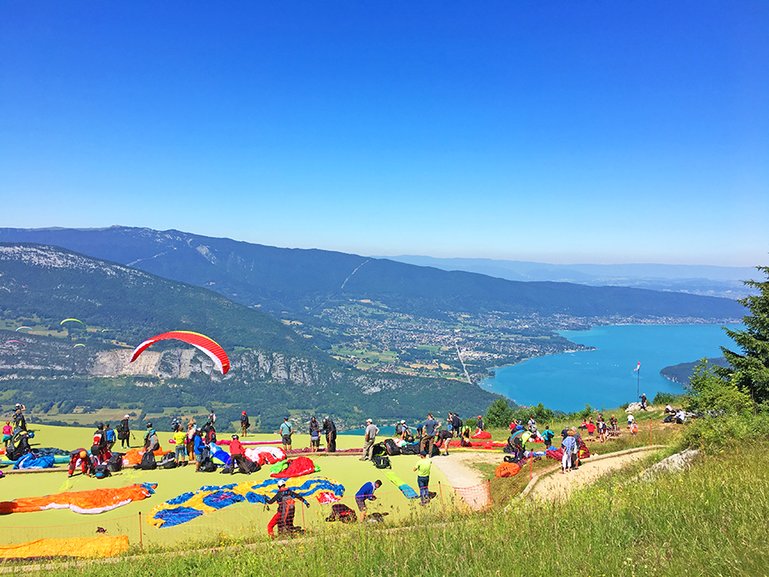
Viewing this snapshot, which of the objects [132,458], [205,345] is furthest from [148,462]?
[205,345]

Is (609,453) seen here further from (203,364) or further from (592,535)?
(203,364)

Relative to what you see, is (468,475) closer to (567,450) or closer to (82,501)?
(567,450)

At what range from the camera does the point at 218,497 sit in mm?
11758

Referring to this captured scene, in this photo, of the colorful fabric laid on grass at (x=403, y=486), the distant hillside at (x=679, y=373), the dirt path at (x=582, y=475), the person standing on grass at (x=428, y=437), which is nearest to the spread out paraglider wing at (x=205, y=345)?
the person standing on grass at (x=428, y=437)

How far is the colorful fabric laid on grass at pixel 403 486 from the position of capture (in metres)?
12.3

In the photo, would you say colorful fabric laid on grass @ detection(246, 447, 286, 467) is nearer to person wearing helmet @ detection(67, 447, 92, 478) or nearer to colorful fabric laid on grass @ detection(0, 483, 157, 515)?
colorful fabric laid on grass @ detection(0, 483, 157, 515)

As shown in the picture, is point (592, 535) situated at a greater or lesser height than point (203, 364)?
greater

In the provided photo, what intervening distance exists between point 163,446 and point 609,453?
14690 millimetres

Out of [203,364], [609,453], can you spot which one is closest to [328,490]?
[609,453]

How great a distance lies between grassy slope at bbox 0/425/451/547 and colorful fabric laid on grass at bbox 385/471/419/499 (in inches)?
5.8

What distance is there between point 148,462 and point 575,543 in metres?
12.9

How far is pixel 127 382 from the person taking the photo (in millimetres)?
146250

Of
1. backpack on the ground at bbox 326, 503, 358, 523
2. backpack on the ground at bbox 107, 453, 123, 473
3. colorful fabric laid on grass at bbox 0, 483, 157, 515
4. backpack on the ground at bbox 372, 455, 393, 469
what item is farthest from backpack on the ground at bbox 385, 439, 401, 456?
backpack on the ground at bbox 107, 453, 123, 473

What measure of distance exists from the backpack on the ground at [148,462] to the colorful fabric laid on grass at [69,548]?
532cm
